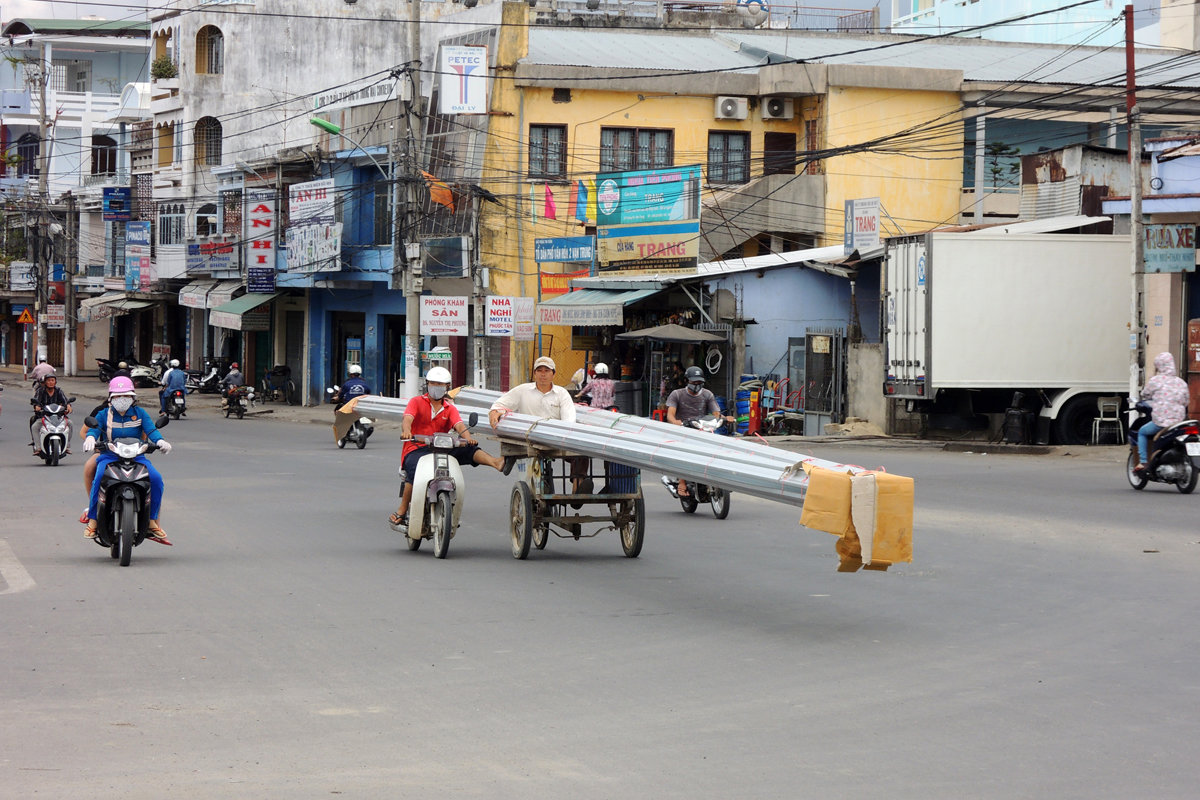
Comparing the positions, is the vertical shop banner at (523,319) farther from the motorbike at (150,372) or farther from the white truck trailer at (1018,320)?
the motorbike at (150,372)

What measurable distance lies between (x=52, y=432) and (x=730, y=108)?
75.0ft

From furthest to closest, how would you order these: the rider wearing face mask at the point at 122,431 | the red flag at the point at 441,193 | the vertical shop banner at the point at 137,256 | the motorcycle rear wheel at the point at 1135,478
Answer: the vertical shop banner at the point at 137,256
the red flag at the point at 441,193
the motorcycle rear wheel at the point at 1135,478
the rider wearing face mask at the point at 122,431

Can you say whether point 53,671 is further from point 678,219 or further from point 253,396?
point 253,396

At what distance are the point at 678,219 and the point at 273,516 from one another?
19748 millimetres

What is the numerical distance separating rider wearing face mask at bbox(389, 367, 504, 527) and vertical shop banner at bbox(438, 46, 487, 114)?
80.0ft

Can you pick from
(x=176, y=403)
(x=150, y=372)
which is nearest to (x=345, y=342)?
(x=176, y=403)

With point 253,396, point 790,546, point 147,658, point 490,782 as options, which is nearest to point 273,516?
point 790,546

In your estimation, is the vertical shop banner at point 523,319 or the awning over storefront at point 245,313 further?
the awning over storefront at point 245,313

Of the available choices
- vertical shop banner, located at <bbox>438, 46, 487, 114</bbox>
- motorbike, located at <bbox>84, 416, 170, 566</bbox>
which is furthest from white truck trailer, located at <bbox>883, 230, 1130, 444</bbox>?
motorbike, located at <bbox>84, 416, 170, 566</bbox>

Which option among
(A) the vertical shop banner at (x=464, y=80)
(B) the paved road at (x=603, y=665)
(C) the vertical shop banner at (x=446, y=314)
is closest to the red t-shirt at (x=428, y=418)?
(B) the paved road at (x=603, y=665)

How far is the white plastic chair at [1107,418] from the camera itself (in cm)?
2748

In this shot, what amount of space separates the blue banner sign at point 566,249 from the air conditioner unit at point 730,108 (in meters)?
5.97

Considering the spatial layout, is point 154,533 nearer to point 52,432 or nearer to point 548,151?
point 52,432

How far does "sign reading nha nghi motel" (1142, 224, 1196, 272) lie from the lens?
25250 mm
